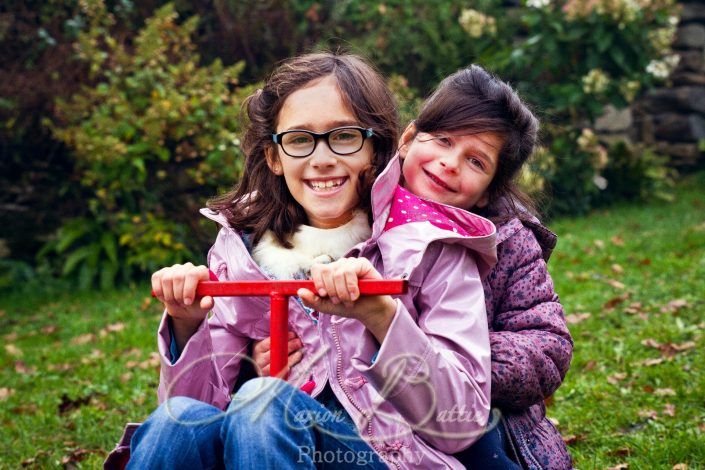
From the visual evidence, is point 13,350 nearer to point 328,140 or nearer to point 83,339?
point 83,339

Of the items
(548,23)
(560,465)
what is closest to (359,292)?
(560,465)

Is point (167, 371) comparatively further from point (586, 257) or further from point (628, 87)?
point (628, 87)

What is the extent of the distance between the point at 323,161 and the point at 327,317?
1.32 ft

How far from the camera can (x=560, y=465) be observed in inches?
86.0

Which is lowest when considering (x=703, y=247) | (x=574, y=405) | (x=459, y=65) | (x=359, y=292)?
(x=703, y=247)

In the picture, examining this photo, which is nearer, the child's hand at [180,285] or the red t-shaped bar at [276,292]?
the red t-shaped bar at [276,292]

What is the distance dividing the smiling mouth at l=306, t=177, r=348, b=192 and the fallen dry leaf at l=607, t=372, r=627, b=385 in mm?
2260

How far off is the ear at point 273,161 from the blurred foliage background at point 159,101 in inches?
147

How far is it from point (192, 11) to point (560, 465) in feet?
23.7

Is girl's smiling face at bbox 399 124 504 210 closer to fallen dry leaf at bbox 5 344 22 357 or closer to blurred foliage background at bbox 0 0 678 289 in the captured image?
fallen dry leaf at bbox 5 344 22 357

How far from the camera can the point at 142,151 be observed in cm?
679

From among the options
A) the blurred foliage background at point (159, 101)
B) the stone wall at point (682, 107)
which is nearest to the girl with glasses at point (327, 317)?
the blurred foliage background at point (159, 101)

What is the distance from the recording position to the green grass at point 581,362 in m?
3.46

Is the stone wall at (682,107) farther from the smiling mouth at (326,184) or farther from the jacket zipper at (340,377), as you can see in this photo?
the jacket zipper at (340,377)
